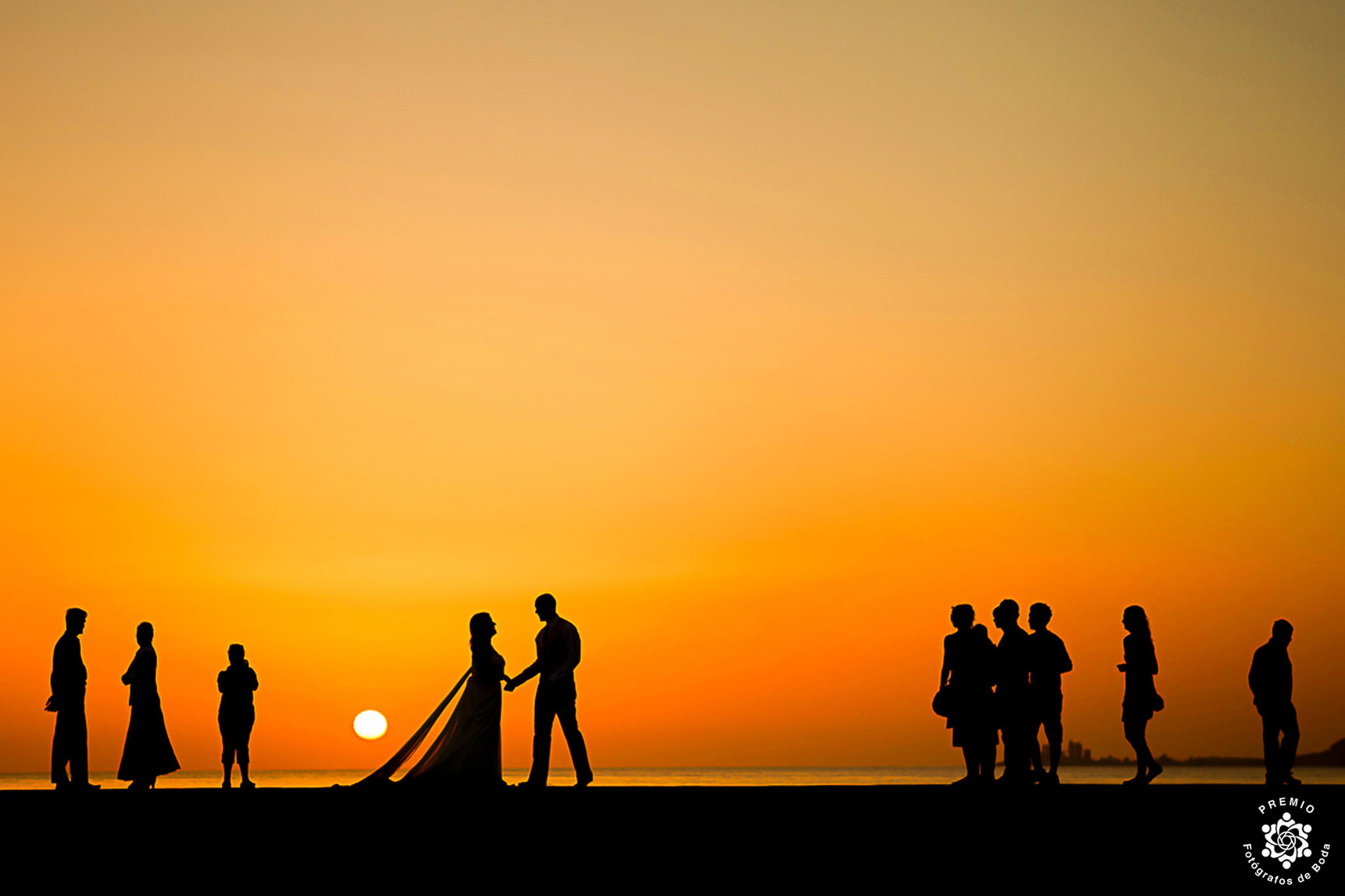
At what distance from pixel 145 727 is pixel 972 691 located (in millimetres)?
10799

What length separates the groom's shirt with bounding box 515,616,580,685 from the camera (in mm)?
16672

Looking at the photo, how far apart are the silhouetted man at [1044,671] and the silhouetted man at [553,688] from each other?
5529 millimetres

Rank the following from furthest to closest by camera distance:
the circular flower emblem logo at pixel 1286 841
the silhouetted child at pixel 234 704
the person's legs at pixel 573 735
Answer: the silhouetted child at pixel 234 704, the person's legs at pixel 573 735, the circular flower emblem logo at pixel 1286 841

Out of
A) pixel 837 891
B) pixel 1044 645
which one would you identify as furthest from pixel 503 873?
pixel 1044 645

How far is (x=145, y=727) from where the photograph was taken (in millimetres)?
18531

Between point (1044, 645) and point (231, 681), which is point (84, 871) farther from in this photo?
point (1044, 645)

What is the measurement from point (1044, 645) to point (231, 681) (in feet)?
36.9

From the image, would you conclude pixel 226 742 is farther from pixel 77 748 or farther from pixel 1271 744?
pixel 1271 744

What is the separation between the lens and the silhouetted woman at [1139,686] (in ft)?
57.2

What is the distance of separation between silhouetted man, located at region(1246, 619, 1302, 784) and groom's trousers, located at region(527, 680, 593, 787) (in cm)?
882

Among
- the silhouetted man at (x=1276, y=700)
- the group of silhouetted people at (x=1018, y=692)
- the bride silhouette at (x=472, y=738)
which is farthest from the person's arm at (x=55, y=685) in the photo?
the silhouetted man at (x=1276, y=700)

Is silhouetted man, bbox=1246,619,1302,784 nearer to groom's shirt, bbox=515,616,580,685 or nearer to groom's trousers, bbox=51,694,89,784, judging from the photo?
groom's shirt, bbox=515,616,580,685

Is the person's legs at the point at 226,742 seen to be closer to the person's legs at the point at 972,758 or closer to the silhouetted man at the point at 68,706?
the silhouetted man at the point at 68,706

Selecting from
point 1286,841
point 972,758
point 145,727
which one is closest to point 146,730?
point 145,727
